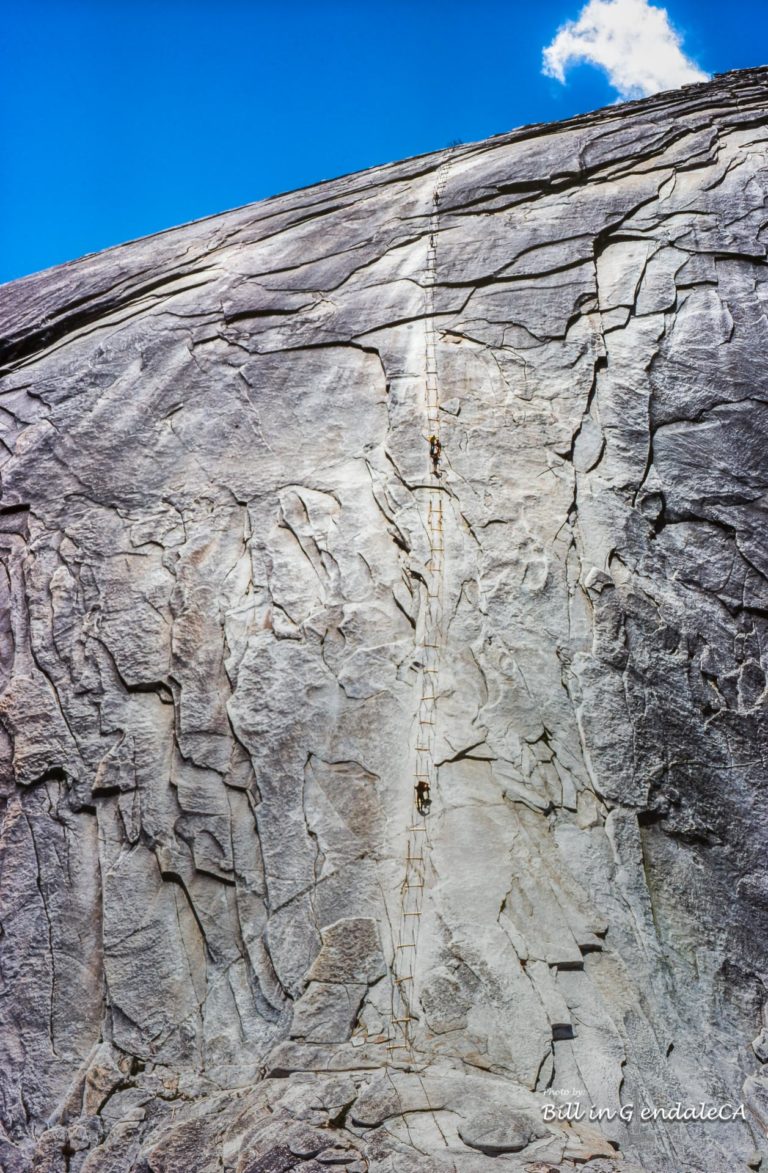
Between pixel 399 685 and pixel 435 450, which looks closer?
pixel 399 685

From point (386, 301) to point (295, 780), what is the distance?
269cm

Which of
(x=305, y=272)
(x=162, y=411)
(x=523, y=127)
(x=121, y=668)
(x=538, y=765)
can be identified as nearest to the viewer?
(x=538, y=765)

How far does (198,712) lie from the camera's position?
4.07 metres

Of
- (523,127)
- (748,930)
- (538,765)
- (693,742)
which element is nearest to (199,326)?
(523,127)

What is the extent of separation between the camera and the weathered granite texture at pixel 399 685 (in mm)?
3383

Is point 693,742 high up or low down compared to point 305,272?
down

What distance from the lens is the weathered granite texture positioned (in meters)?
3.38

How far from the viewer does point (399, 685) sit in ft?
13.2

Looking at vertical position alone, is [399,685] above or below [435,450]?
below

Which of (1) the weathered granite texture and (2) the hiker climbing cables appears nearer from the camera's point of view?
(1) the weathered granite texture

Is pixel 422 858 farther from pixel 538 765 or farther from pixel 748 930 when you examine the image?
pixel 748 930

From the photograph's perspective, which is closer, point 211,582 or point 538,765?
point 538,765

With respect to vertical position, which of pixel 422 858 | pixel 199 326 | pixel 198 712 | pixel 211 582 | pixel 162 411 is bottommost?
pixel 422 858

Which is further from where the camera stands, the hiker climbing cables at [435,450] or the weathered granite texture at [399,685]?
the hiker climbing cables at [435,450]
